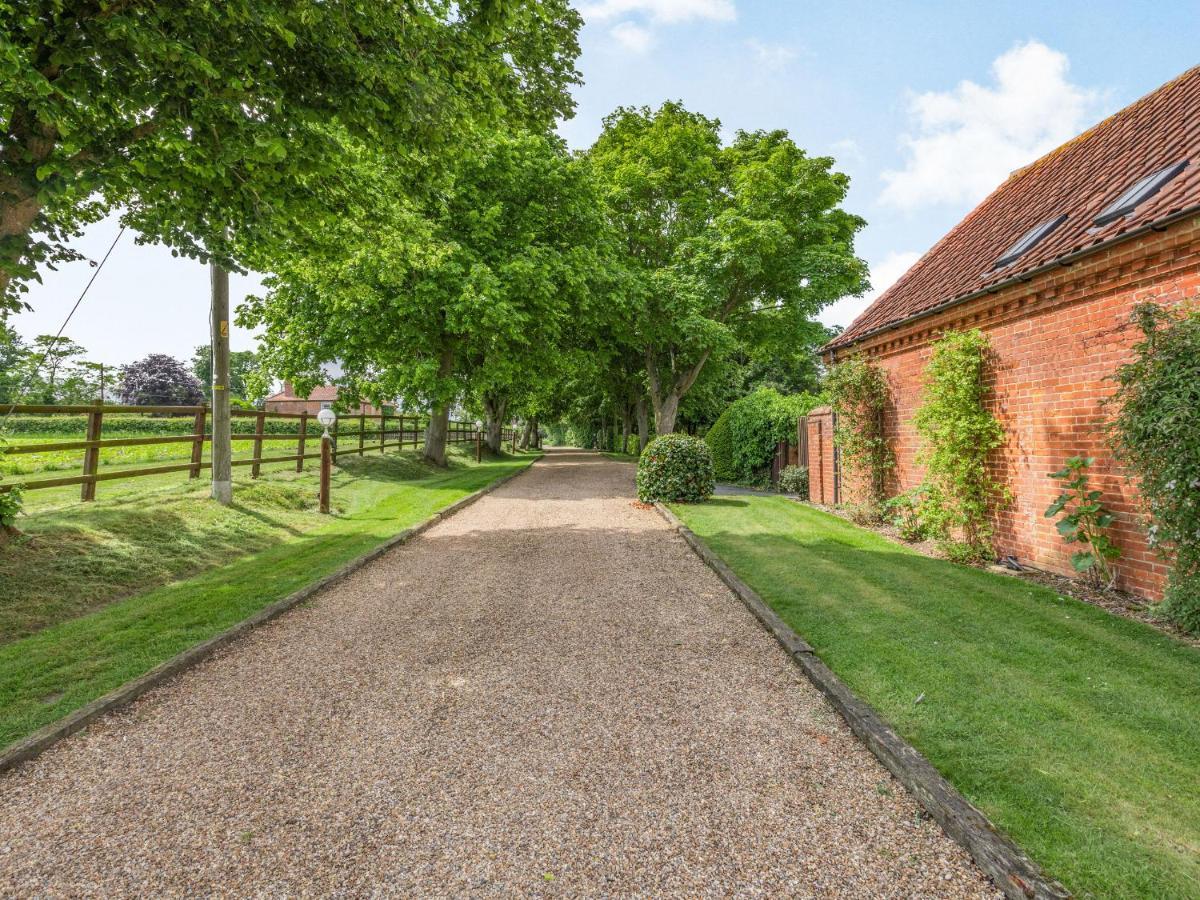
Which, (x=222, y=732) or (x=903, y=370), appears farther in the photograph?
(x=903, y=370)

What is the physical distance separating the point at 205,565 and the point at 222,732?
172 inches

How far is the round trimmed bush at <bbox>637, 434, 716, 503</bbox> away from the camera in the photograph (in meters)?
12.6

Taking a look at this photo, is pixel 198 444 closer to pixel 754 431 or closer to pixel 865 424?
pixel 865 424

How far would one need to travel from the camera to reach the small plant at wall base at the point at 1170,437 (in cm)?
424

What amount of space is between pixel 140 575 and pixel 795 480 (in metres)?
13.4

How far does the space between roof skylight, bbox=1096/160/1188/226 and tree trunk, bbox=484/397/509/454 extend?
87.3ft

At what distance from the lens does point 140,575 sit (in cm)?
620

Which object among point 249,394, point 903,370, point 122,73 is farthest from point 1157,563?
point 249,394

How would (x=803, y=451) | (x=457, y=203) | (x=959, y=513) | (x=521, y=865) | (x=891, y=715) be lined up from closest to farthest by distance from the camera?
(x=521, y=865) → (x=891, y=715) → (x=959, y=513) → (x=803, y=451) → (x=457, y=203)

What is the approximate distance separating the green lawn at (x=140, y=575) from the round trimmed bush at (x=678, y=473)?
4.75m

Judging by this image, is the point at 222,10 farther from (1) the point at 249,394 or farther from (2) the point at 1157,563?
(1) the point at 249,394

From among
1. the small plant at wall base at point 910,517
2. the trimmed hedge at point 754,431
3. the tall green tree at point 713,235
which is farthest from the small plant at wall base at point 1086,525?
the tall green tree at point 713,235

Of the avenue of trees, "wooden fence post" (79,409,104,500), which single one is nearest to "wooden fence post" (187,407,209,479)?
"wooden fence post" (79,409,104,500)

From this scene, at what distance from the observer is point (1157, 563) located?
16.6 ft
